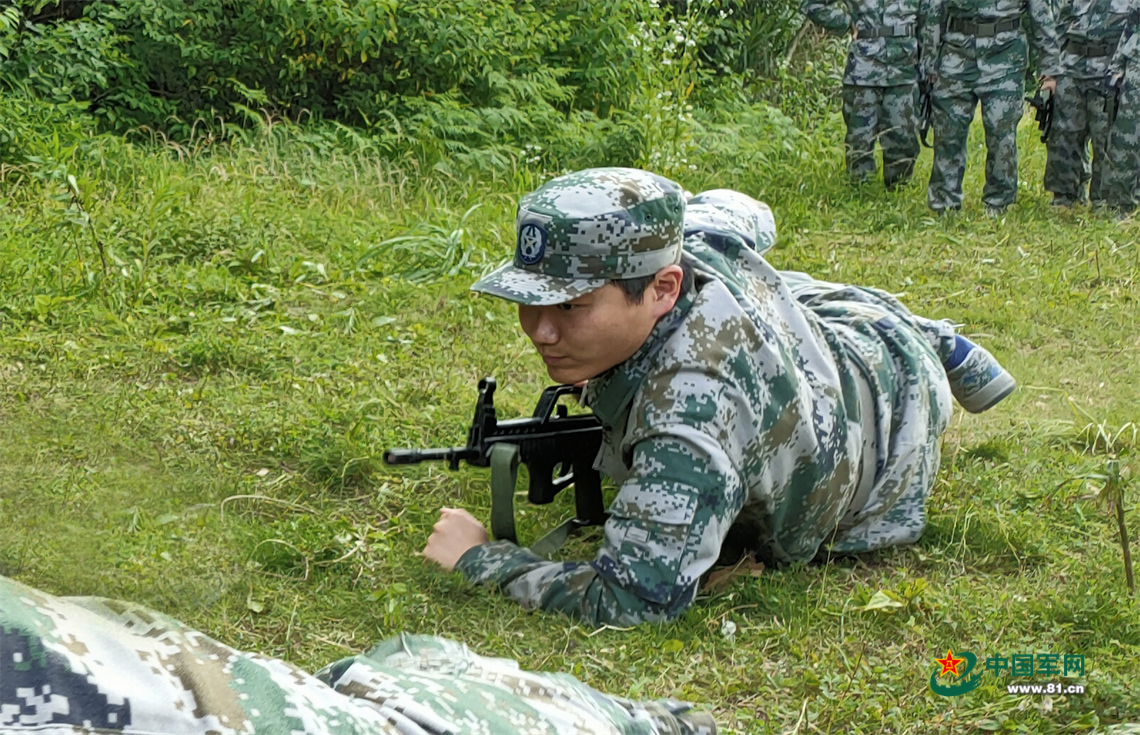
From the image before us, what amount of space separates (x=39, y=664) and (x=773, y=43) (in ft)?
40.4

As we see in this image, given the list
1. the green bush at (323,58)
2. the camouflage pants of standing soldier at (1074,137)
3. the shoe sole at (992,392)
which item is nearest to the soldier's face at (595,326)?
the shoe sole at (992,392)

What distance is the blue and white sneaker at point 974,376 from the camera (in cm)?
453

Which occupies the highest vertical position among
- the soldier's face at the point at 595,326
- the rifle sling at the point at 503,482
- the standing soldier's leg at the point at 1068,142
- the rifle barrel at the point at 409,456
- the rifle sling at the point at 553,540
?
the soldier's face at the point at 595,326

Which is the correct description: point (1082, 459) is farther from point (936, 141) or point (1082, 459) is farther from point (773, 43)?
point (773, 43)

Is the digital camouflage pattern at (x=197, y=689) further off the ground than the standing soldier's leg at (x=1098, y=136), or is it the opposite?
the digital camouflage pattern at (x=197, y=689)

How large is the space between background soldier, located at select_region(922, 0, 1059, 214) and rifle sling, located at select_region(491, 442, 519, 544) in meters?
6.30

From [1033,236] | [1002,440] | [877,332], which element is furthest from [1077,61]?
[877,332]

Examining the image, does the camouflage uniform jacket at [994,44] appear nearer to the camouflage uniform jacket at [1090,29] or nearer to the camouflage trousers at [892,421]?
the camouflage uniform jacket at [1090,29]

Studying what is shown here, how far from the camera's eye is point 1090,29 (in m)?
9.28

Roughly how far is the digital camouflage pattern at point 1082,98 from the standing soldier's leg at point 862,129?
126 centimetres

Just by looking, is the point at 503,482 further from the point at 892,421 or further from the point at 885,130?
the point at 885,130

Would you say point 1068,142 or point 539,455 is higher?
point 539,455

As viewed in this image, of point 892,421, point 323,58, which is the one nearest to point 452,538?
point 892,421

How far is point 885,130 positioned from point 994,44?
957 millimetres
